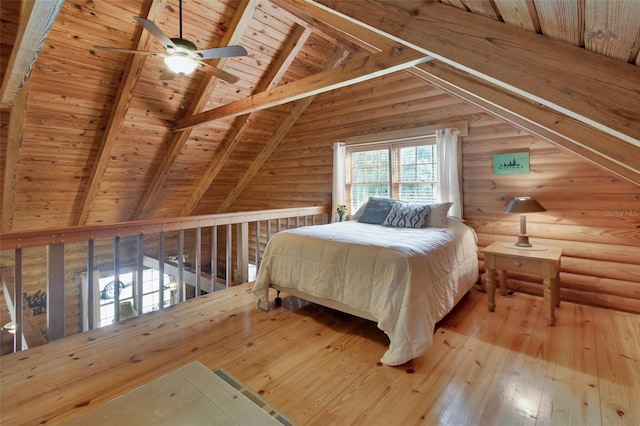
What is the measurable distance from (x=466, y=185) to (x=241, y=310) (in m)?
2.99

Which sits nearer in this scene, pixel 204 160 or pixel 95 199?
pixel 95 199

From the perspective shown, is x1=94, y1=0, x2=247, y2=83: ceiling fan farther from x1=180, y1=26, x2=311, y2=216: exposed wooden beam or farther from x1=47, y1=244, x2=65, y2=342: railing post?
x1=180, y1=26, x2=311, y2=216: exposed wooden beam

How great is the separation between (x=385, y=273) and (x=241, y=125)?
3.72 metres

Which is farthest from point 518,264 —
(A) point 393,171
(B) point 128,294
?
(B) point 128,294

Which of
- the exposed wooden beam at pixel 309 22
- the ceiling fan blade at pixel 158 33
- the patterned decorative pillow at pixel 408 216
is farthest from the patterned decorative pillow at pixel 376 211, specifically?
the ceiling fan blade at pixel 158 33

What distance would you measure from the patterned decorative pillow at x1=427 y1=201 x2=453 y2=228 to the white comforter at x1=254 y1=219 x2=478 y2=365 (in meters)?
0.10

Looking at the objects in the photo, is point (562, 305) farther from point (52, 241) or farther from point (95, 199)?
point (95, 199)

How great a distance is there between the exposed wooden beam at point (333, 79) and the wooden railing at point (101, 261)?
138 cm

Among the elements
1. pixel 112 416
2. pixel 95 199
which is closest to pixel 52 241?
pixel 112 416

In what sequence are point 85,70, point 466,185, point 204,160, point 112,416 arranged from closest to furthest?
point 112,416
point 85,70
point 466,185
point 204,160

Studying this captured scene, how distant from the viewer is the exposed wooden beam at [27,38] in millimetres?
1694

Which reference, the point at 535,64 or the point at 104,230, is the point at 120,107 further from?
the point at 535,64

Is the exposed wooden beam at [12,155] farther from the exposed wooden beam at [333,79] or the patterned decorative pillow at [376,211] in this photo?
the patterned decorative pillow at [376,211]

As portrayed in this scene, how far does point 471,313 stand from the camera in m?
2.81
